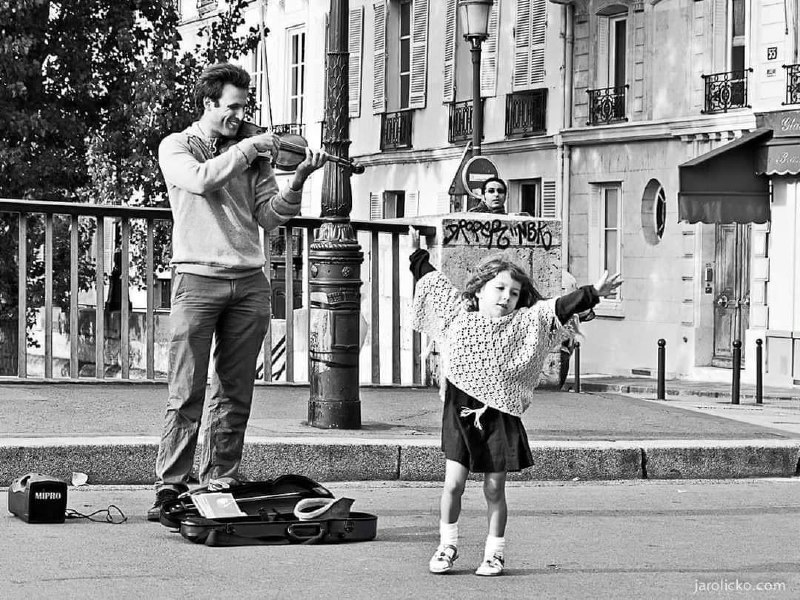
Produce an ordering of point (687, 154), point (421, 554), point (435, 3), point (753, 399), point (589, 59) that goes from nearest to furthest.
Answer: point (421, 554)
point (753, 399)
point (687, 154)
point (589, 59)
point (435, 3)

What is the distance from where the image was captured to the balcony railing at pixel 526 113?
31.1 m

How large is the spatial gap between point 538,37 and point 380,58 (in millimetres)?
5469

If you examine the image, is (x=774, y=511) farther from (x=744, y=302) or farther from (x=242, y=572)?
(x=744, y=302)

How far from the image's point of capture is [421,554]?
724 centimetres

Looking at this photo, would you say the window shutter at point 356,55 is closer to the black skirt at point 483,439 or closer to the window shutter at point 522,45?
the window shutter at point 522,45

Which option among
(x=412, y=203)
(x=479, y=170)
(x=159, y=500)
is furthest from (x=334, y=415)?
(x=412, y=203)

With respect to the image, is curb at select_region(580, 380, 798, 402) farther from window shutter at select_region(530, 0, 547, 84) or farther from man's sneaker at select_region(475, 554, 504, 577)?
man's sneaker at select_region(475, 554, 504, 577)

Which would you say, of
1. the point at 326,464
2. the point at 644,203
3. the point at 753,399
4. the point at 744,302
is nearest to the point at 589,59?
the point at 644,203

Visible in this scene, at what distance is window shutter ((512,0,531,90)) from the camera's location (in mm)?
31375

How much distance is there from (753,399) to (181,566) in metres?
16.6

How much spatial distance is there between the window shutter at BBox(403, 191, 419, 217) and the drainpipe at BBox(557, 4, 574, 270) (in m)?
4.73

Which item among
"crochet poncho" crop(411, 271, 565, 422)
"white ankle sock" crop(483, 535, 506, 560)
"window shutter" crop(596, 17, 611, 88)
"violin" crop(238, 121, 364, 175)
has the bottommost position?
"white ankle sock" crop(483, 535, 506, 560)

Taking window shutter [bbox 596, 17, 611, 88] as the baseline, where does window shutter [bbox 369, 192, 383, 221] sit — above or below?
below

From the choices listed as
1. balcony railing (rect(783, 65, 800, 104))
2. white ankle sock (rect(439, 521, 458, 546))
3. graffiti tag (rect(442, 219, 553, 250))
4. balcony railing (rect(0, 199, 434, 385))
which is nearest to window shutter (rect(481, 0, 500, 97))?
balcony railing (rect(783, 65, 800, 104))
